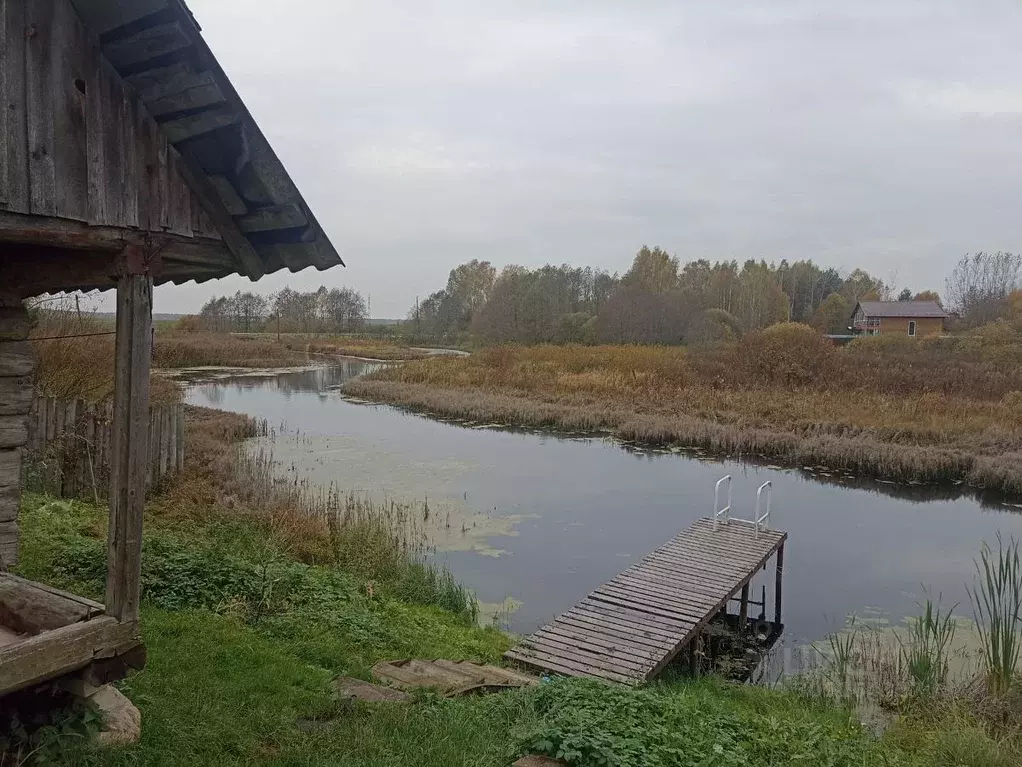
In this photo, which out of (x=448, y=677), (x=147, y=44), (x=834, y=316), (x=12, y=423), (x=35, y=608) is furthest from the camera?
(x=834, y=316)

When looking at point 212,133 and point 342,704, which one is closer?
point 212,133

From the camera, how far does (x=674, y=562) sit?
11.0 metres

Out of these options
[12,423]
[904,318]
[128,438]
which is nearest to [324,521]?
[12,423]

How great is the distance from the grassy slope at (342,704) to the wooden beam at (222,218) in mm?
2787

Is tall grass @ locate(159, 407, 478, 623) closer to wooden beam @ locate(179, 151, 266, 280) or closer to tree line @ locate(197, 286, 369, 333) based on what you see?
wooden beam @ locate(179, 151, 266, 280)

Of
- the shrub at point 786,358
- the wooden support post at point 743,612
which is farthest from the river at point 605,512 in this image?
the shrub at point 786,358

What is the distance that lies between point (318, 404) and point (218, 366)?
1929 cm

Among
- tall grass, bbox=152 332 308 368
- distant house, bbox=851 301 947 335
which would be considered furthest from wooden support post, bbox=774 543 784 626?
distant house, bbox=851 301 947 335

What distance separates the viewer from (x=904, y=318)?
58062mm

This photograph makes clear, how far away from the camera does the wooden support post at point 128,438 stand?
12.5ft

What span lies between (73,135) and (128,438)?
1.48 metres

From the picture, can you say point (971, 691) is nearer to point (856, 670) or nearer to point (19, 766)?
point (856, 670)

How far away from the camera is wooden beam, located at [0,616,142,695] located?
3426 mm

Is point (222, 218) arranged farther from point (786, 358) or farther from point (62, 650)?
point (786, 358)
